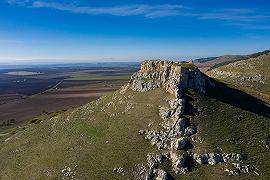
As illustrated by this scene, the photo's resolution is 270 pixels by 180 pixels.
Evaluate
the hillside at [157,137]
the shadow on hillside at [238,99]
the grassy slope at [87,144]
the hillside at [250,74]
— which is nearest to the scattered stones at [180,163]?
the hillside at [157,137]

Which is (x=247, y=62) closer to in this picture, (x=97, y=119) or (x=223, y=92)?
(x=223, y=92)

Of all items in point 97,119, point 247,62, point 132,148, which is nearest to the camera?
point 132,148

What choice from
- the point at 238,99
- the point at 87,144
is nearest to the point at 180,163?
the point at 87,144

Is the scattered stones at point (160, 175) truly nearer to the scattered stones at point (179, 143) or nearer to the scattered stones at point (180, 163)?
the scattered stones at point (180, 163)

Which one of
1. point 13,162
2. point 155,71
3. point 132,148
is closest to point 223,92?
point 155,71

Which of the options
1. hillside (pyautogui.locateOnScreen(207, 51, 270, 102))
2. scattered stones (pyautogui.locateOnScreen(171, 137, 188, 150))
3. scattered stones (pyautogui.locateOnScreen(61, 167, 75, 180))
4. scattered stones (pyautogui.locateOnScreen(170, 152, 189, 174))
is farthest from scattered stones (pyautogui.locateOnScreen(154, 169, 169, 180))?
hillside (pyautogui.locateOnScreen(207, 51, 270, 102))

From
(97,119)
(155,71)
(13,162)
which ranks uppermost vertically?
(155,71)
